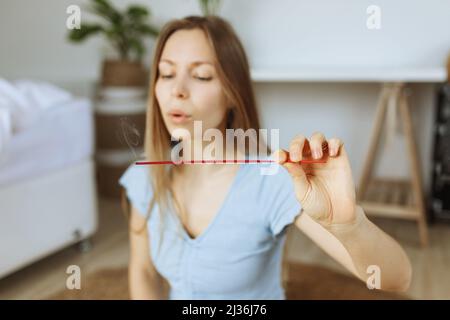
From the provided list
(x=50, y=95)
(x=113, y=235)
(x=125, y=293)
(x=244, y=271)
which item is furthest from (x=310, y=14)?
(x=113, y=235)

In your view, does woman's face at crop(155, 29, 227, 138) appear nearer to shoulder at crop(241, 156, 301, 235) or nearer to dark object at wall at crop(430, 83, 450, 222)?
shoulder at crop(241, 156, 301, 235)

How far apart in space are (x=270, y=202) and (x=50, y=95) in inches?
32.9

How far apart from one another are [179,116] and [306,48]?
75 centimetres

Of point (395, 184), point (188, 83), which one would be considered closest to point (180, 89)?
point (188, 83)

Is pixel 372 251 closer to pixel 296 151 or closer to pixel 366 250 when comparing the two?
pixel 366 250

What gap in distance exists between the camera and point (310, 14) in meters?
0.77

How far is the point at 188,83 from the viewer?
0.49 meters

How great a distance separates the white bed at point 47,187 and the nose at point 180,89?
75 cm

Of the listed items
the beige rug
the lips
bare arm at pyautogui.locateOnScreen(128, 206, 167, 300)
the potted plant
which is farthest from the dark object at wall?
the lips

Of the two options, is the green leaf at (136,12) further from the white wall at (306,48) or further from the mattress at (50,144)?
the mattress at (50,144)

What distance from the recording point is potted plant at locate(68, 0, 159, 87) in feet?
5.93

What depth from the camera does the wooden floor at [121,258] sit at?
999mm

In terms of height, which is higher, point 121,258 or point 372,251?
point 372,251
